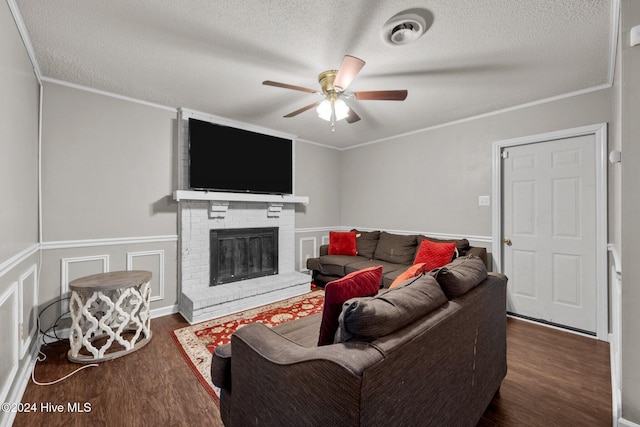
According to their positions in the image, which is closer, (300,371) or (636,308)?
(300,371)

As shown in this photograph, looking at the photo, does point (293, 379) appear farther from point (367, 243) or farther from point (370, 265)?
point (367, 243)

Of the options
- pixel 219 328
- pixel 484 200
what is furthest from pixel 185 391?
pixel 484 200

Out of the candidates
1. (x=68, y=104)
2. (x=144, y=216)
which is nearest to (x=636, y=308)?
(x=144, y=216)

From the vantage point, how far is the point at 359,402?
0.82 meters

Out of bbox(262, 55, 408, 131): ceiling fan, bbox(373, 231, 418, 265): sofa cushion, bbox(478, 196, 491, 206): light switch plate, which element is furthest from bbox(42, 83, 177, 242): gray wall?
bbox(478, 196, 491, 206): light switch plate

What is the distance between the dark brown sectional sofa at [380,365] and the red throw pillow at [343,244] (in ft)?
9.29

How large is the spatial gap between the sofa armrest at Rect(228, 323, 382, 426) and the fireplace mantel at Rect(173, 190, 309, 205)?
7.85ft

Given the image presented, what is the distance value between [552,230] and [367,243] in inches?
90.6

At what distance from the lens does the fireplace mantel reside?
3.27 meters

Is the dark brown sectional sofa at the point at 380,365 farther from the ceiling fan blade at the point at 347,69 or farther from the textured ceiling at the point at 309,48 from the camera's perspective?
the textured ceiling at the point at 309,48

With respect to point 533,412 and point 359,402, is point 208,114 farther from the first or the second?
point 533,412

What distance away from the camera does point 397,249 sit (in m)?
4.04

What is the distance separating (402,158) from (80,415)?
4.43 m

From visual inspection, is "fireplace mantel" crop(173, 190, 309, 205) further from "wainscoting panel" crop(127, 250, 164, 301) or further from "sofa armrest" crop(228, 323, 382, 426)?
"sofa armrest" crop(228, 323, 382, 426)
